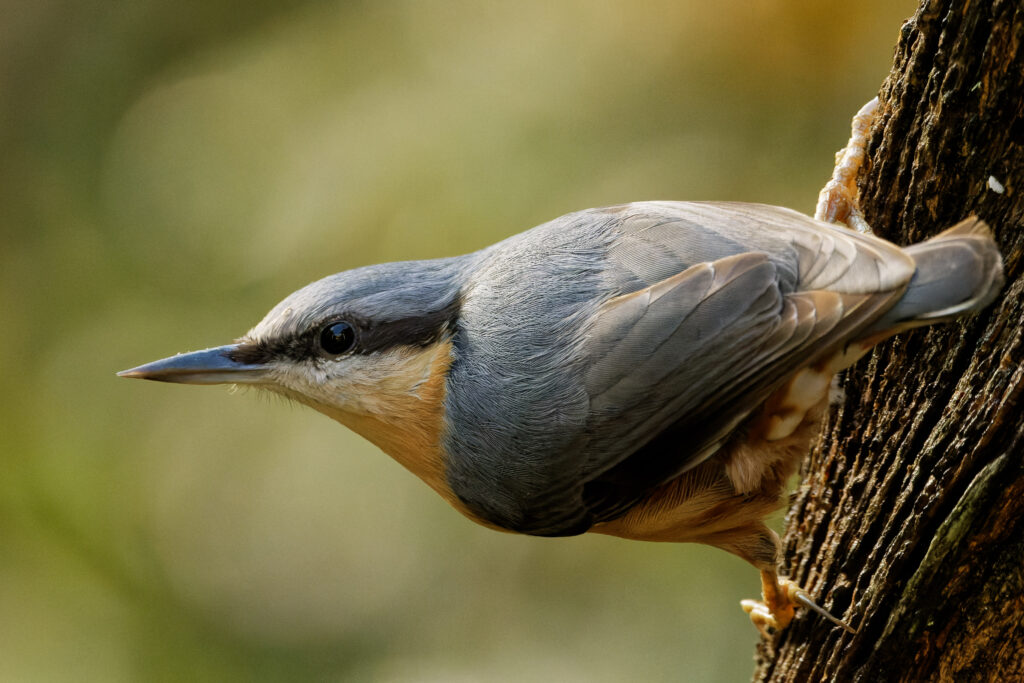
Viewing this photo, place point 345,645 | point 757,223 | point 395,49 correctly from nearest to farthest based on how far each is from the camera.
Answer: point 757,223, point 345,645, point 395,49

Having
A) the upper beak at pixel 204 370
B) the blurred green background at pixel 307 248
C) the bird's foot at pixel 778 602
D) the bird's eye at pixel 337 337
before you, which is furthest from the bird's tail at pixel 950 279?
the blurred green background at pixel 307 248

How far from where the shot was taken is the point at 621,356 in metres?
1.78

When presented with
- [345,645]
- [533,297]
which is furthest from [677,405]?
[345,645]

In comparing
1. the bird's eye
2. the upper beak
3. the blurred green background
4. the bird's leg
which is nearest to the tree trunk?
the bird's leg

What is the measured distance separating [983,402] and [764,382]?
37cm

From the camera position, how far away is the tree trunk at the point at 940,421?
1700 millimetres

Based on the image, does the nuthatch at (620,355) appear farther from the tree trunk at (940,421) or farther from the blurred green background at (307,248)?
the blurred green background at (307,248)

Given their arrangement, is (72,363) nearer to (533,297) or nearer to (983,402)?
(533,297)

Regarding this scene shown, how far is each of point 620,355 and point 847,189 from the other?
25.9 inches

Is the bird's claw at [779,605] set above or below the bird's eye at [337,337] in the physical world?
below

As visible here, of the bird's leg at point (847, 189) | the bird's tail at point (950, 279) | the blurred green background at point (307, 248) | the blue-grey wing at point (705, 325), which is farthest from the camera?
the blurred green background at point (307, 248)

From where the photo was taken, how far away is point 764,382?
174 centimetres

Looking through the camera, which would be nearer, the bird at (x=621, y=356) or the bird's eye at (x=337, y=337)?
the bird at (x=621, y=356)

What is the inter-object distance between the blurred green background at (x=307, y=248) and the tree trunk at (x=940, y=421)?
1427mm
